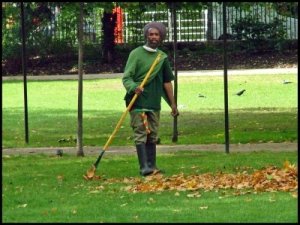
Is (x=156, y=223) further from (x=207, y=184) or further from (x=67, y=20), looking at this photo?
(x=67, y=20)

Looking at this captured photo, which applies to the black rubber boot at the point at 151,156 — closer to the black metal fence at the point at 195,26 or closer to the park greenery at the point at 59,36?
the park greenery at the point at 59,36

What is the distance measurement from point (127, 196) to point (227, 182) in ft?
3.74

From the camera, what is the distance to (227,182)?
33.4 feet

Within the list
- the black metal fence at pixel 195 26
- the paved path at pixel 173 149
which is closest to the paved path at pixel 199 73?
the black metal fence at pixel 195 26

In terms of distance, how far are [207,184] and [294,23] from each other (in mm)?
28169

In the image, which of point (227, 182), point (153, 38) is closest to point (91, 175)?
point (153, 38)

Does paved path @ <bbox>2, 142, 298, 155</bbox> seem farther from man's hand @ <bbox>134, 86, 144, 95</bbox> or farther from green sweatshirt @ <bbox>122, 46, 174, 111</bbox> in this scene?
man's hand @ <bbox>134, 86, 144, 95</bbox>

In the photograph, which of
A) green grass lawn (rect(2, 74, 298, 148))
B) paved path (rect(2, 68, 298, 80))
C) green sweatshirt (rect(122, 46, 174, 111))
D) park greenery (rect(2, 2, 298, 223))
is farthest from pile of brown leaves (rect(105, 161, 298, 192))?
paved path (rect(2, 68, 298, 80))

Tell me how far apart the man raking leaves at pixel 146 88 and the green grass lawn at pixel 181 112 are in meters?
4.55

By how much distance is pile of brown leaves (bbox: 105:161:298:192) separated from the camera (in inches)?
386

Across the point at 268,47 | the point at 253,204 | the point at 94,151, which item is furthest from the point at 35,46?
the point at 253,204

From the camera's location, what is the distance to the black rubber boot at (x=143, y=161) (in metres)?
11.2

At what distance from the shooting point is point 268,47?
3641 cm

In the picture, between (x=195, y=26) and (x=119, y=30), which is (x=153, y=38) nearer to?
(x=119, y=30)
